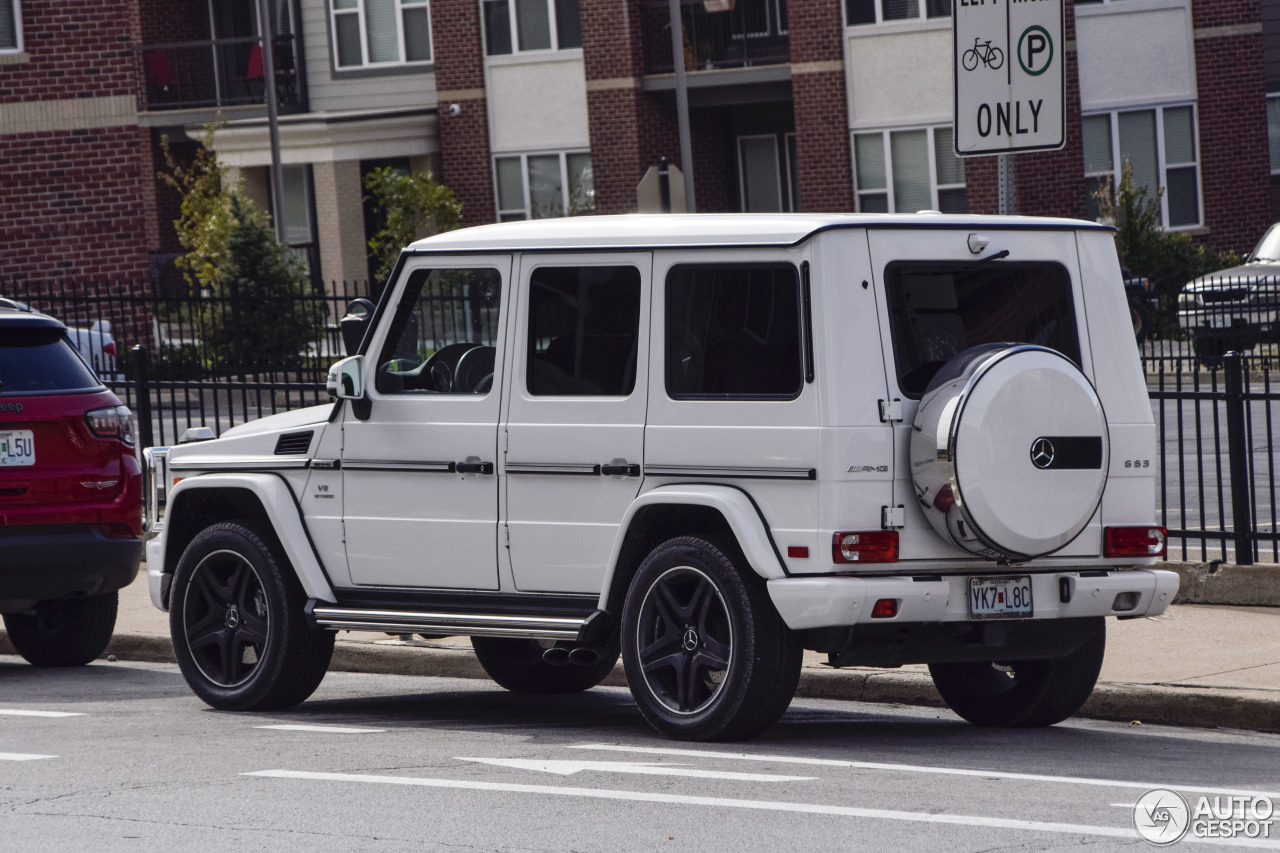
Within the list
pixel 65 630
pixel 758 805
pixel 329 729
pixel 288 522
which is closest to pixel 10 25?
pixel 65 630

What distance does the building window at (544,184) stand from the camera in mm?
38188

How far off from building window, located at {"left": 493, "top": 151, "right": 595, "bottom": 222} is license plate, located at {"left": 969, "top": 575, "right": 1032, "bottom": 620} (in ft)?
99.7

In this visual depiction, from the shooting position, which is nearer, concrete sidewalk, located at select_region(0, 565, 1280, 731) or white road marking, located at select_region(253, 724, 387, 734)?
white road marking, located at select_region(253, 724, 387, 734)

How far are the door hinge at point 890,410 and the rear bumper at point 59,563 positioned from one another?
15.5ft

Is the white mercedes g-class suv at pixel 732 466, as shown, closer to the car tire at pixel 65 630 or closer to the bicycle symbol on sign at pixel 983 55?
the bicycle symbol on sign at pixel 983 55

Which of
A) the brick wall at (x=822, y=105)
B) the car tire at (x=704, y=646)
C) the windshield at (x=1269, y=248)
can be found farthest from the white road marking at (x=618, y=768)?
the brick wall at (x=822, y=105)

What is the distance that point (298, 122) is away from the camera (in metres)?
39.6

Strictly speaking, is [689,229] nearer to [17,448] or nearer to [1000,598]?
[1000,598]

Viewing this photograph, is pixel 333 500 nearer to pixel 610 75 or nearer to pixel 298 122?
pixel 610 75

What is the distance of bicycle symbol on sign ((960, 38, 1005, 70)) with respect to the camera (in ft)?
31.0

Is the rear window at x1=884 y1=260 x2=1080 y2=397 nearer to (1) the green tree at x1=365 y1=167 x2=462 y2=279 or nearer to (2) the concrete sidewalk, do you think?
Answer: (2) the concrete sidewalk

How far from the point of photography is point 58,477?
10.3m

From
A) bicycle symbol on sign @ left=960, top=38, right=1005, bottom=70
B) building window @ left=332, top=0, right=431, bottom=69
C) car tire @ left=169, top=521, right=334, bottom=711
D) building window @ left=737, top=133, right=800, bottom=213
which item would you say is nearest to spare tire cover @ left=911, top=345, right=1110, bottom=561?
bicycle symbol on sign @ left=960, top=38, right=1005, bottom=70

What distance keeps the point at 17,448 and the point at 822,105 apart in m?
26.8
